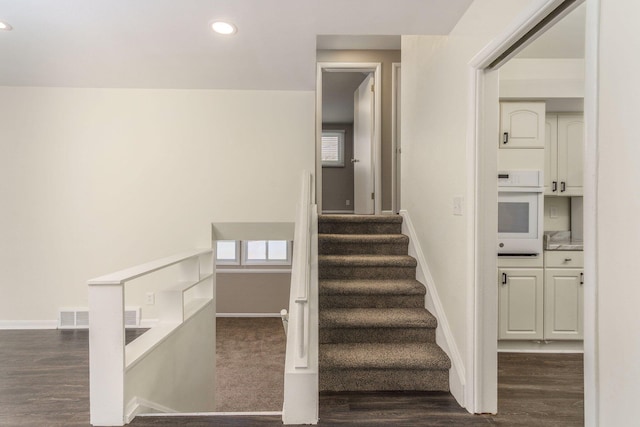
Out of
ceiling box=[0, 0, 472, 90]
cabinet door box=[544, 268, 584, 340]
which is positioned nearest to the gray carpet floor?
cabinet door box=[544, 268, 584, 340]

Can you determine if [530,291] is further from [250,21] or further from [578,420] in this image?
[250,21]

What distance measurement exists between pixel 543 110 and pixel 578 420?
8.20ft

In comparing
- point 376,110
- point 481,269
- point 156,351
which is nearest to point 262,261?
point 376,110

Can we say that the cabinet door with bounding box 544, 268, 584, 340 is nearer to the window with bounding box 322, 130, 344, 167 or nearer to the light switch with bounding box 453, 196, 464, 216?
the light switch with bounding box 453, 196, 464, 216

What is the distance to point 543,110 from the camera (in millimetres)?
3240

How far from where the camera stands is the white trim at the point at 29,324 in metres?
3.76

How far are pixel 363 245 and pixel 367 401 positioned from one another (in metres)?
1.33

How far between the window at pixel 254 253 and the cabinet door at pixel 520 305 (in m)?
4.40

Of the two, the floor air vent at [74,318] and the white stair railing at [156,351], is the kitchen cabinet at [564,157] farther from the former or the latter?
the floor air vent at [74,318]

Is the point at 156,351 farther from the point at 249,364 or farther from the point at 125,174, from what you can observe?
the point at 249,364

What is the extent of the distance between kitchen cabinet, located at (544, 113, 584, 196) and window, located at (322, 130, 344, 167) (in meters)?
4.48

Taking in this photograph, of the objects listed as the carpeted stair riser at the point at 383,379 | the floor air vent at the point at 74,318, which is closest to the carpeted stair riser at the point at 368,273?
the carpeted stair riser at the point at 383,379

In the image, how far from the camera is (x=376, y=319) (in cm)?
246

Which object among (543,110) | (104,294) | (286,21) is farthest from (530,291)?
(104,294)
